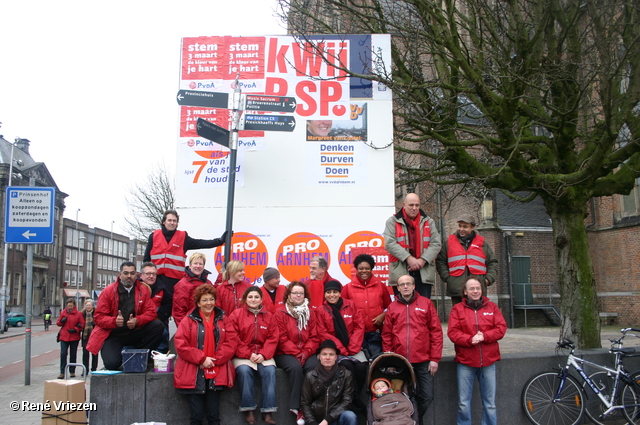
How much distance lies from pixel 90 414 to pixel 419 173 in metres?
9.07

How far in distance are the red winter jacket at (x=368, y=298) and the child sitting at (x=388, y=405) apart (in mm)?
1121

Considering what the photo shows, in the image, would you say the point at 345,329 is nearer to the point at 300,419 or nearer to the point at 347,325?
the point at 347,325

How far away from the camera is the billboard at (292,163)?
29.2 feet

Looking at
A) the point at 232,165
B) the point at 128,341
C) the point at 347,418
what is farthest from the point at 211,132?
the point at 347,418

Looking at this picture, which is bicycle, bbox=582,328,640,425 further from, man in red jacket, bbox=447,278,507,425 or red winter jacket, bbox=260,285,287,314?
red winter jacket, bbox=260,285,287,314

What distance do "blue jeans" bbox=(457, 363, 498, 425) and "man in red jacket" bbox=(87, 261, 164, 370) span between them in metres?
3.88

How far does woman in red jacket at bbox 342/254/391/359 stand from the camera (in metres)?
7.09

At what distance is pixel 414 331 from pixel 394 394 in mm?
787

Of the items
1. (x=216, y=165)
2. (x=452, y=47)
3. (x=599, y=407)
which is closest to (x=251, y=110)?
(x=216, y=165)

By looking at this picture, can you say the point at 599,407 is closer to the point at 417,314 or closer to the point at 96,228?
the point at 417,314

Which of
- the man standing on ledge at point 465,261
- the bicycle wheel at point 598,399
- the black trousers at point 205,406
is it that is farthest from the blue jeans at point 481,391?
the black trousers at point 205,406

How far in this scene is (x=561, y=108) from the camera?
9766 mm

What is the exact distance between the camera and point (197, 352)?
6.06 metres

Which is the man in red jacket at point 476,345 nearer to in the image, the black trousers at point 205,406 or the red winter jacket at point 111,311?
the black trousers at point 205,406
